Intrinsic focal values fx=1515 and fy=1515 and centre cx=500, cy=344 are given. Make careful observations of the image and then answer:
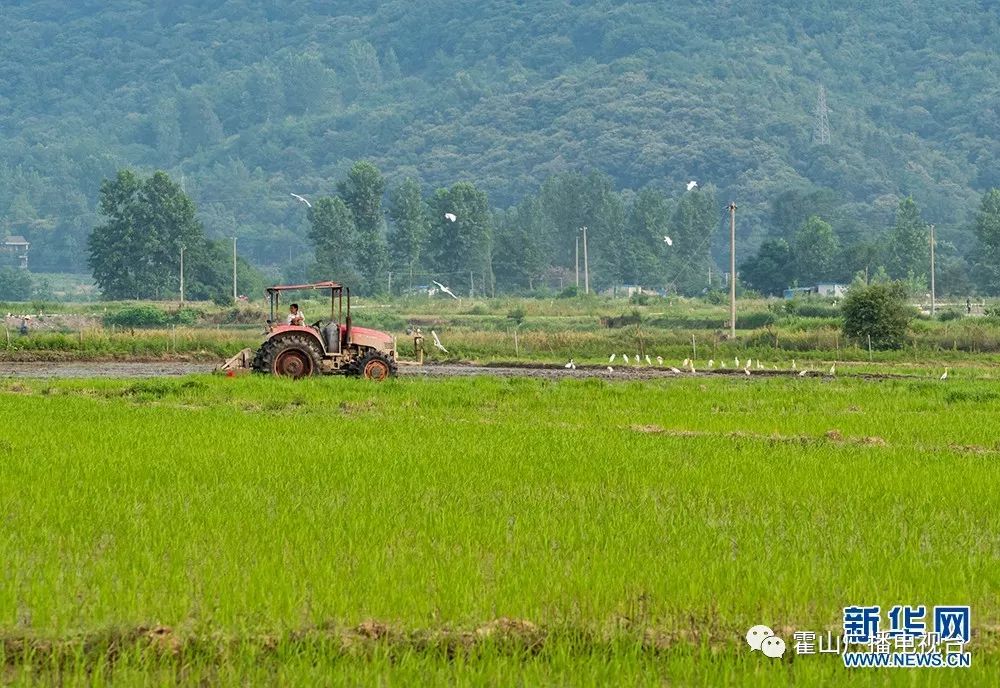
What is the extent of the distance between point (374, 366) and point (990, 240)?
9378 cm

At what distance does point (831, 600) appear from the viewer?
31.7 feet

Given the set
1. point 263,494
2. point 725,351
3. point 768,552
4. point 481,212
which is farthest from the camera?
point 481,212

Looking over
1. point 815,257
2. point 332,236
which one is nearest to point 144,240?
point 332,236

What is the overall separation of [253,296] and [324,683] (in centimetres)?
12165

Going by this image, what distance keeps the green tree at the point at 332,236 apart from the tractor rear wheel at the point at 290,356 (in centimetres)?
8790

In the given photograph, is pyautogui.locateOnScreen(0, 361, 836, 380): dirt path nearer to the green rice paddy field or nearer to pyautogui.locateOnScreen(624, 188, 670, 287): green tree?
the green rice paddy field

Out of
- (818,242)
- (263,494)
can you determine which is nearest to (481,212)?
(818,242)

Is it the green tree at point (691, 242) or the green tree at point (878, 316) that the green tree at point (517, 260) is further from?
the green tree at point (878, 316)

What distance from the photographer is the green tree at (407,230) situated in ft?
411

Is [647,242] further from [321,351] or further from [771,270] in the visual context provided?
[321,351]

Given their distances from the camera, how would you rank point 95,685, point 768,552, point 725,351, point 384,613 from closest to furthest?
1. point 95,685
2. point 384,613
3. point 768,552
4. point 725,351

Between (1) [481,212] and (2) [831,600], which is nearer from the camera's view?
(2) [831,600]

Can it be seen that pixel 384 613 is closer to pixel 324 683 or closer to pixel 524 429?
pixel 324 683

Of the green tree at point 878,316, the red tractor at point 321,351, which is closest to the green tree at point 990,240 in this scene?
the green tree at point 878,316
